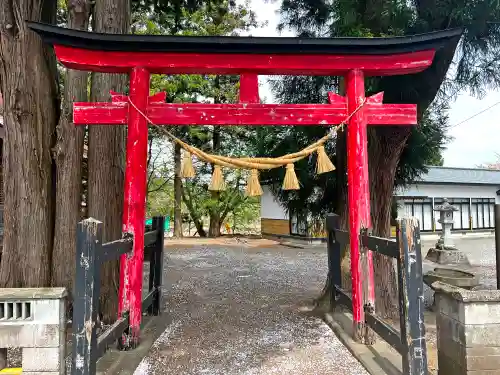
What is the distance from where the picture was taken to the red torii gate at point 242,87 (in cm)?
330

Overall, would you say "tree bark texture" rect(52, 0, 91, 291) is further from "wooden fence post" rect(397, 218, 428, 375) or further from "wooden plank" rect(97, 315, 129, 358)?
"wooden fence post" rect(397, 218, 428, 375)

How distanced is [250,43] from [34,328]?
2727 millimetres

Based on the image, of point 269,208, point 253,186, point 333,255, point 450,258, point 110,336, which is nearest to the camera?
point 110,336

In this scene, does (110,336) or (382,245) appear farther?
(382,245)

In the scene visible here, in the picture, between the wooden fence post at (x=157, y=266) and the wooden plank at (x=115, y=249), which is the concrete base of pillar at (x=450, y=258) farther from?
the wooden plank at (x=115, y=249)

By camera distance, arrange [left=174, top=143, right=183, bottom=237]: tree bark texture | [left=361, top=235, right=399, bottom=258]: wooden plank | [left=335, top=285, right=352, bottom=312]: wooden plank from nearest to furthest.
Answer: [left=361, top=235, right=399, bottom=258]: wooden plank
[left=335, top=285, right=352, bottom=312]: wooden plank
[left=174, top=143, right=183, bottom=237]: tree bark texture

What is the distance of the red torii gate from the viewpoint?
330 centimetres

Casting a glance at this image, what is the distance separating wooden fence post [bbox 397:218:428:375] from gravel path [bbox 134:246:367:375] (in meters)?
0.61

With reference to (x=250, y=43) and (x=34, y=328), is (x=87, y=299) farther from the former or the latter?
(x=250, y=43)

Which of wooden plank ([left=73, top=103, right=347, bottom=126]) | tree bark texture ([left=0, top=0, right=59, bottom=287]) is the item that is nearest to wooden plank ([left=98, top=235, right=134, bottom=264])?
wooden plank ([left=73, top=103, right=347, bottom=126])

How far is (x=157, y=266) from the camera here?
444 centimetres

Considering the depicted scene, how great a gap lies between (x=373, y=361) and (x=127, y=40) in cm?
335

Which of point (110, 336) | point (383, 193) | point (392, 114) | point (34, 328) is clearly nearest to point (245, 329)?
point (110, 336)

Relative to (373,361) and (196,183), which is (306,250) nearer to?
(196,183)
